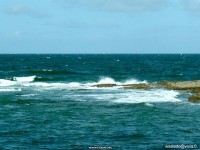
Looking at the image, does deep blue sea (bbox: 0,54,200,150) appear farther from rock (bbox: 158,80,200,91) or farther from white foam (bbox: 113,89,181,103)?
rock (bbox: 158,80,200,91)

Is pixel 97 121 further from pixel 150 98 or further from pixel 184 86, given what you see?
pixel 184 86

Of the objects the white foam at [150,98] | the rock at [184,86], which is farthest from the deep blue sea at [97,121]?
the rock at [184,86]

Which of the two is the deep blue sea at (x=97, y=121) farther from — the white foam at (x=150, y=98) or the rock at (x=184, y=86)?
the rock at (x=184, y=86)

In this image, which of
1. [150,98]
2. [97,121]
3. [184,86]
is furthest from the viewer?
[184,86]

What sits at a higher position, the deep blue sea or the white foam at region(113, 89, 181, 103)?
the white foam at region(113, 89, 181, 103)

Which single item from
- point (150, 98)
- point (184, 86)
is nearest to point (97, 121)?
point (150, 98)

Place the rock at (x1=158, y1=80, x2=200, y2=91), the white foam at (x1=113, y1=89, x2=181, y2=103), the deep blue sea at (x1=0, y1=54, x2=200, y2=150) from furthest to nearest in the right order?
the rock at (x1=158, y1=80, x2=200, y2=91)
the white foam at (x1=113, y1=89, x2=181, y2=103)
the deep blue sea at (x1=0, y1=54, x2=200, y2=150)

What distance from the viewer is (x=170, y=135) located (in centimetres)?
2967

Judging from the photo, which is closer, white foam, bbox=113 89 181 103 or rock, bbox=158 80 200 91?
white foam, bbox=113 89 181 103

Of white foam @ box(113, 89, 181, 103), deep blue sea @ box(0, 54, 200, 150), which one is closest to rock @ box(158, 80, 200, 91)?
white foam @ box(113, 89, 181, 103)

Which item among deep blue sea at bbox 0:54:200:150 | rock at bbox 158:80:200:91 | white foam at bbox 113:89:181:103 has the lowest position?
deep blue sea at bbox 0:54:200:150

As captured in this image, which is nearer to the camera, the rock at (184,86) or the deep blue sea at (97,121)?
the deep blue sea at (97,121)

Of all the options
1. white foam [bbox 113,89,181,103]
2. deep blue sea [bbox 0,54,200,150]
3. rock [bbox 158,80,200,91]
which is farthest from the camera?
rock [bbox 158,80,200,91]

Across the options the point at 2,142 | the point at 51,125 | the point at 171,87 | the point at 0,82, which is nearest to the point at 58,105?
the point at 51,125
